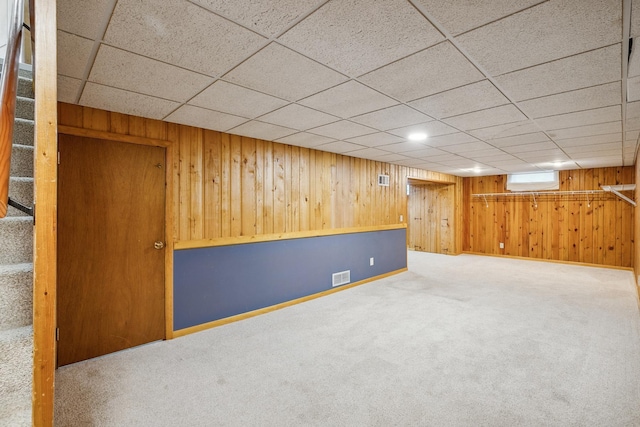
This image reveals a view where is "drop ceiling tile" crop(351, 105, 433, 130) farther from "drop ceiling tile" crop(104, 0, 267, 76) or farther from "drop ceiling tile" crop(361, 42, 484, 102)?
"drop ceiling tile" crop(104, 0, 267, 76)

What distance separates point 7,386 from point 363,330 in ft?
8.90

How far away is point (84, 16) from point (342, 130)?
2328 millimetres

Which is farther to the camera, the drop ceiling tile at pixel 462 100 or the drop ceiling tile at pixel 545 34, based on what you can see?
the drop ceiling tile at pixel 462 100

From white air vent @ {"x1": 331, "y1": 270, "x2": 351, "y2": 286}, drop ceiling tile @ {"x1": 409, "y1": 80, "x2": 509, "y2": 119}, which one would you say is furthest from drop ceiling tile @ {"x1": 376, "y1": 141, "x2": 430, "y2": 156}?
white air vent @ {"x1": 331, "y1": 270, "x2": 351, "y2": 286}

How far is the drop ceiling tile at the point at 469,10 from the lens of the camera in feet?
4.15

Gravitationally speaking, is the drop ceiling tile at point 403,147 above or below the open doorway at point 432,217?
above

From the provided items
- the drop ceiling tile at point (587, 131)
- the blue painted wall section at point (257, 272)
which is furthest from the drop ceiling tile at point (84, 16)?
the drop ceiling tile at point (587, 131)

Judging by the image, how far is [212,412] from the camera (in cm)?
194

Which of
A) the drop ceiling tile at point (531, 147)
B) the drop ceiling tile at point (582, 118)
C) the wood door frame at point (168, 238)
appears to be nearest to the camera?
the drop ceiling tile at point (582, 118)

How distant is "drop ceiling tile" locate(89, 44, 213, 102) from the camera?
1729 mm

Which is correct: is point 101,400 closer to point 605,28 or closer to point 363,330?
point 363,330

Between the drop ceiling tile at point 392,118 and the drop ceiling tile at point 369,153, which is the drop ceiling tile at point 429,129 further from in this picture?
the drop ceiling tile at point 369,153

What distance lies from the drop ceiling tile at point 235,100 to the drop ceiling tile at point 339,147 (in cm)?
145

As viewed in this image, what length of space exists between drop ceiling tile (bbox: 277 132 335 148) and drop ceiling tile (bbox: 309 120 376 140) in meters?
0.14
